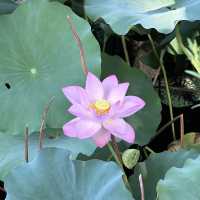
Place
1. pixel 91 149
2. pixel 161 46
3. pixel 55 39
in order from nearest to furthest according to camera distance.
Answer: pixel 91 149, pixel 55 39, pixel 161 46

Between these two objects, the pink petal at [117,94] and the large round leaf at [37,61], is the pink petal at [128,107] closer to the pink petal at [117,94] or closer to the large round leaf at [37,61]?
the pink petal at [117,94]

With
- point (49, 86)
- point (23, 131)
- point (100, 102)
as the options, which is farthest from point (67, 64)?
point (100, 102)

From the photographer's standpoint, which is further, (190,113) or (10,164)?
(190,113)

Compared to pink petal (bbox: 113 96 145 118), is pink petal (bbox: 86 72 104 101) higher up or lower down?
higher up

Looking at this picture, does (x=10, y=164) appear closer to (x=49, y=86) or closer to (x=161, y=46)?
(x=49, y=86)

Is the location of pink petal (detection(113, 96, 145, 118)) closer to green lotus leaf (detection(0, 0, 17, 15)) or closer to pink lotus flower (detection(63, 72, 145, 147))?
pink lotus flower (detection(63, 72, 145, 147))

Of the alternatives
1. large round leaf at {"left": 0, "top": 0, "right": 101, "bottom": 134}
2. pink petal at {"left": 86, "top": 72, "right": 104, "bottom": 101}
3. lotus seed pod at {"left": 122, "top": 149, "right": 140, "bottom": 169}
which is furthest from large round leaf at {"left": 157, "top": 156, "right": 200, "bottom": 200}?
large round leaf at {"left": 0, "top": 0, "right": 101, "bottom": 134}
